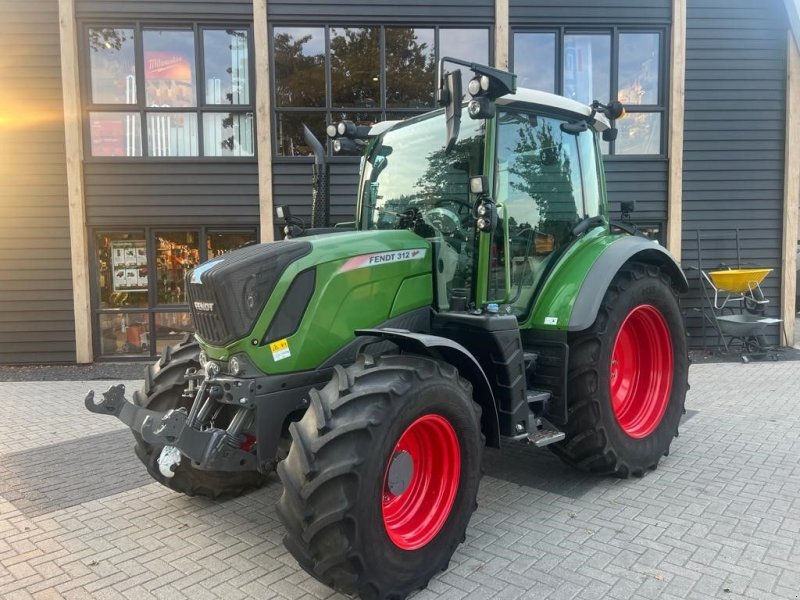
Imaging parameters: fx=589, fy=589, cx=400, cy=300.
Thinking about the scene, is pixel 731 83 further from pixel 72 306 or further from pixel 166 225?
pixel 72 306

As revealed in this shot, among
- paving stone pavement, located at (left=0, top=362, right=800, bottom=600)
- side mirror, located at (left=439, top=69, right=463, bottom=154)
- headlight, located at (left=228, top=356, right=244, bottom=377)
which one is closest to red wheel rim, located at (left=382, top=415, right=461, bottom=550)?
paving stone pavement, located at (left=0, top=362, right=800, bottom=600)

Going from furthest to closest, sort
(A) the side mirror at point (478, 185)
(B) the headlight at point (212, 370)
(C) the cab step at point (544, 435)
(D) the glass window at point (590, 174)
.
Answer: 1. (D) the glass window at point (590, 174)
2. (C) the cab step at point (544, 435)
3. (A) the side mirror at point (478, 185)
4. (B) the headlight at point (212, 370)

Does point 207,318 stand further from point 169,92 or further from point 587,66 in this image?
point 587,66

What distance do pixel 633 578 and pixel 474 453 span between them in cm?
95

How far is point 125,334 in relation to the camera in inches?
340

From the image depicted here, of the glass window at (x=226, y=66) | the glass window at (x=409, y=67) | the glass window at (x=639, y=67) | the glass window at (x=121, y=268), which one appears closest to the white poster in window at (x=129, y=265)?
the glass window at (x=121, y=268)

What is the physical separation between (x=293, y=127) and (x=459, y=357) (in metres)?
6.49

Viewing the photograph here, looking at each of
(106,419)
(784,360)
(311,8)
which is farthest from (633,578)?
(311,8)

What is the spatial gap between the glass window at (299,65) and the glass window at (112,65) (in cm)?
208

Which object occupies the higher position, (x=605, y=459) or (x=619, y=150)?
(x=619, y=150)

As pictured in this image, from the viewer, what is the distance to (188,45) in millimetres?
8461

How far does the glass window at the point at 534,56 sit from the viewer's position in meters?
8.74

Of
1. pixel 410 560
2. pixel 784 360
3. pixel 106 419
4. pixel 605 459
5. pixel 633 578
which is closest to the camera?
pixel 410 560

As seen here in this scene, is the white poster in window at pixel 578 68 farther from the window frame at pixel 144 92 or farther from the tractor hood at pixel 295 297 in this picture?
the tractor hood at pixel 295 297
